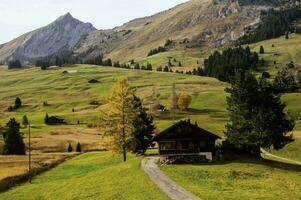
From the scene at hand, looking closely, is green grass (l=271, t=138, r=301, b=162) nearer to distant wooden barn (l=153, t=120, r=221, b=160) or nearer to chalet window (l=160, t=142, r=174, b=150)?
distant wooden barn (l=153, t=120, r=221, b=160)

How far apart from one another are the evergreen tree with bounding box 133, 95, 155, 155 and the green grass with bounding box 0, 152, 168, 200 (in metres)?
10.6

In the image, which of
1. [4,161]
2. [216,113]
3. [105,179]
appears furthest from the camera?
[216,113]

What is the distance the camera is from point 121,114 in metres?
76.9

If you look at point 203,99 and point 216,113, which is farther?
point 203,99

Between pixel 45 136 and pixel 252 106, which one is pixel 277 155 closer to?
pixel 252 106

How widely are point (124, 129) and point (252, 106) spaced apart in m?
19.8

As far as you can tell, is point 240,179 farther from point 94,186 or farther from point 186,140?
point 186,140

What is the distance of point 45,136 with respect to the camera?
134 meters

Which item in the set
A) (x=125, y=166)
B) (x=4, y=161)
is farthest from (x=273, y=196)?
(x=4, y=161)

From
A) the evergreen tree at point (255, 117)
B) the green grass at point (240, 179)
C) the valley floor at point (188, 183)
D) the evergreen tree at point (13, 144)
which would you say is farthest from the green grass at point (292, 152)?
the evergreen tree at point (13, 144)

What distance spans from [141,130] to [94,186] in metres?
28.4

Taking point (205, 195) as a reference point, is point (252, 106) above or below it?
above

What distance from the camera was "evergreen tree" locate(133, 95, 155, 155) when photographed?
80787 millimetres

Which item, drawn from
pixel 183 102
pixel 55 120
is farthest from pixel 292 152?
pixel 55 120
